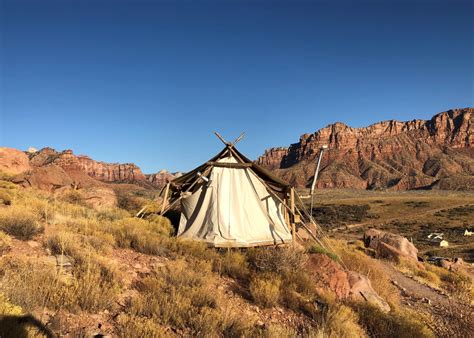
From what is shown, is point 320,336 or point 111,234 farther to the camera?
point 111,234

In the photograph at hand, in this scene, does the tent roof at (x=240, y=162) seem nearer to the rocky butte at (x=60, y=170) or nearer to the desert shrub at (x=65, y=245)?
the rocky butte at (x=60, y=170)

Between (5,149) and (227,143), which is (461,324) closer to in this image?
(227,143)

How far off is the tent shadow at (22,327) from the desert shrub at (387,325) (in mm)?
5241

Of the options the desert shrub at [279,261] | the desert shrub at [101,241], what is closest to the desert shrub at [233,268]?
the desert shrub at [279,261]

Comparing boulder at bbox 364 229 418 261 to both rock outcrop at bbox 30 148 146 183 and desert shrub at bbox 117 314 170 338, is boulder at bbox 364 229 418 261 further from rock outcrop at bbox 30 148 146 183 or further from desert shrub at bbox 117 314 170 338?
rock outcrop at bbox 30 148 146 183

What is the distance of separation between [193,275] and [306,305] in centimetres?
224

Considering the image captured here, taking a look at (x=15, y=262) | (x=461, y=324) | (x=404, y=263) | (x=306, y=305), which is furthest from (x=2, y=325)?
(x=404, y=263)

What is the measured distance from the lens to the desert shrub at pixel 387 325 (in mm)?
5816

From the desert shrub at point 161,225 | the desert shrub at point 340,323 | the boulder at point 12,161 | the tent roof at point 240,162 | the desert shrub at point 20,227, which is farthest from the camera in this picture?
the boulder at point 12,161

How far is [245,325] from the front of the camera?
15.8 ft

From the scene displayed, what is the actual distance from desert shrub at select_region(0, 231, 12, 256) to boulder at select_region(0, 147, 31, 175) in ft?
51.7

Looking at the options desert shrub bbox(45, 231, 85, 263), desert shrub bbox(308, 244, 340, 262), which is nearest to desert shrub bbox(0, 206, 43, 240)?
desert shrub bbox(45, 231, 85, 263)

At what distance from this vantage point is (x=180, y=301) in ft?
16.6

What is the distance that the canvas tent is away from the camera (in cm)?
1034
